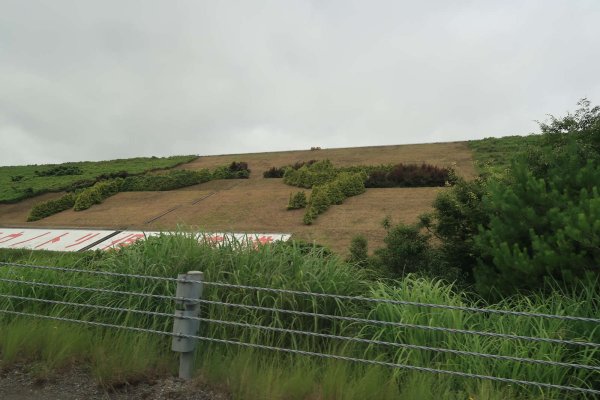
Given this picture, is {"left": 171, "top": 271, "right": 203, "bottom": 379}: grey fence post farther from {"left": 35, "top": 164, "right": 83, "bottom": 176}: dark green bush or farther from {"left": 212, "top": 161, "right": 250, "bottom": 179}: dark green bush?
{"left": 35, "top": 164, "right": 83, "bottom": 176}: dark green bush

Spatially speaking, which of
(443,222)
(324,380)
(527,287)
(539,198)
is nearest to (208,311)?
(324,380)

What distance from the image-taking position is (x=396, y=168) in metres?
A: 18.0

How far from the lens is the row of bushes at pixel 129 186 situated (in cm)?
1962

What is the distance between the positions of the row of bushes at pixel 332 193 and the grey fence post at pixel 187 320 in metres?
9.91

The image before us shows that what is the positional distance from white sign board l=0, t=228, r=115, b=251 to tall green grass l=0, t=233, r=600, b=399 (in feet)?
33.8

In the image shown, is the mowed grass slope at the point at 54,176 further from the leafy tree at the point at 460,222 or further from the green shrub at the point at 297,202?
the leafy tree at the point at 460,222

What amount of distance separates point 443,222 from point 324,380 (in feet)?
14.0

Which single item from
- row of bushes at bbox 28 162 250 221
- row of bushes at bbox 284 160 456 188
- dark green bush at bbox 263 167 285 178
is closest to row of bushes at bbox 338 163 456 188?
row of bushes at bbox 284 160 456 188

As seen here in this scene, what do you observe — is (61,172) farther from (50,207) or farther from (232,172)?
(232,172)

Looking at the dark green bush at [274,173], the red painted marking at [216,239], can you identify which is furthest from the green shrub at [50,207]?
the red painted marking at [216,239]

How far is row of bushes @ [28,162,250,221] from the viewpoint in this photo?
19625 millimetres

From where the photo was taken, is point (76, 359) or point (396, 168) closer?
point (76, 359)

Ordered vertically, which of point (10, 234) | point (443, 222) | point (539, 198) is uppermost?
point (539, 198)

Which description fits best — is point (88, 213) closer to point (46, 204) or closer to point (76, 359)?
point (46, 204)
